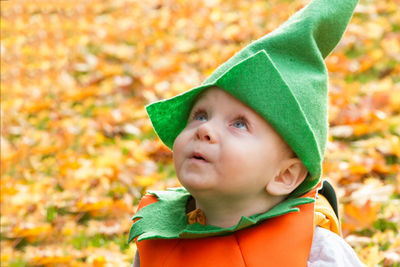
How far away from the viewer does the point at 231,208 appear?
1526 millimetres

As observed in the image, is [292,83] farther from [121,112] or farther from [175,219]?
[121,112]

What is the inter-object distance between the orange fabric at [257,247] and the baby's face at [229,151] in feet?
0.36

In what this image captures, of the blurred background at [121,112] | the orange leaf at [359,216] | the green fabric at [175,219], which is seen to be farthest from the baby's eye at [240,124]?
the orange leaf at [359,216]

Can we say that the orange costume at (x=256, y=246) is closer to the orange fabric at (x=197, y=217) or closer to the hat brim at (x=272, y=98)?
the orange fabric at (x=197, y=217)

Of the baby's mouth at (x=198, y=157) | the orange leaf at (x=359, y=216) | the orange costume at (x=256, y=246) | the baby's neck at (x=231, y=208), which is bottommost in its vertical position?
the orange leaf at (x=359, y=216)

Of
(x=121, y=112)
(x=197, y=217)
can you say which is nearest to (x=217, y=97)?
(x=197, y=217)

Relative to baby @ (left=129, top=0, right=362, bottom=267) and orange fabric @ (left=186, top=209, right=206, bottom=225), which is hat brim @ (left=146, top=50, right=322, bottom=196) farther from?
orange fabric @ (left=186, top=209, right=206, bottom=225)

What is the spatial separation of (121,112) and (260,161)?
223cm

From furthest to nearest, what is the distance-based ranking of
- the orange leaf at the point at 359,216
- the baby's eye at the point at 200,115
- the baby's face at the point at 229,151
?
the orange leaf at the point at 359,216
the baby's eye at the point at 200,115
the baby's face at the point at 229,151

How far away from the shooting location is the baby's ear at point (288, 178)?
1.52m

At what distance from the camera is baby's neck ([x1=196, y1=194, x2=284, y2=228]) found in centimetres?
152

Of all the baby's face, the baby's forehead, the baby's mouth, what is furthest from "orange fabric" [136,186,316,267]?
the baby's forehead

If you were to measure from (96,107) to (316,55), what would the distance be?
2.46 m

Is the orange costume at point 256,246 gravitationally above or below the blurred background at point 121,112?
above
